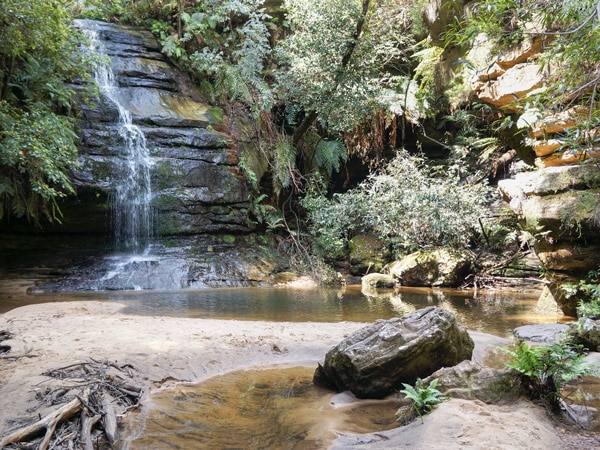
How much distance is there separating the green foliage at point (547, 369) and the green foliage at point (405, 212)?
936 centimetres

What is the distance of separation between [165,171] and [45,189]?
4.90 meters

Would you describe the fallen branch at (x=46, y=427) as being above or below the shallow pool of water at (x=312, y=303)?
above

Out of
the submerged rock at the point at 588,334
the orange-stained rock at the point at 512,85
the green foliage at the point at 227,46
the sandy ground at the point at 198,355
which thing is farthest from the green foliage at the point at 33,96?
the submerged rock at the point at 588,334

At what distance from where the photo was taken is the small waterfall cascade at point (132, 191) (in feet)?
39.7

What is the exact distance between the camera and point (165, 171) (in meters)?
12.8

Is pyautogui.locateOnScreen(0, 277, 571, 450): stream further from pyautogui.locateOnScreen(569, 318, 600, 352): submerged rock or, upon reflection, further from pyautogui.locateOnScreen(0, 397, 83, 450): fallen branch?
pyautogui.locateOnScreen(569, 318, 600, 352): submerged rock

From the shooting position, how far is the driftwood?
98.7 inches

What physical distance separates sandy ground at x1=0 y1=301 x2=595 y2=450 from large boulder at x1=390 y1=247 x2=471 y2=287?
20.4 ft

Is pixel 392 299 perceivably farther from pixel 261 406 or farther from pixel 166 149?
pixel 166 149

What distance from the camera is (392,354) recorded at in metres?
3.72

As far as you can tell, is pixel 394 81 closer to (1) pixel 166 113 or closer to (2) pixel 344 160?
(2) pixel 344 160

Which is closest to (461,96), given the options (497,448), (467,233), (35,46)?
(467,233)

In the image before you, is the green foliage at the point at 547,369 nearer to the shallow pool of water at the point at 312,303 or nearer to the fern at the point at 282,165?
the shallow pool of water at the point at 312,303

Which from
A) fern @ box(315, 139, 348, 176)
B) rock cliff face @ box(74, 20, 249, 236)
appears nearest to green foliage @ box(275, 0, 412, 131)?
fern @ box(315, 139, 348, 176)
